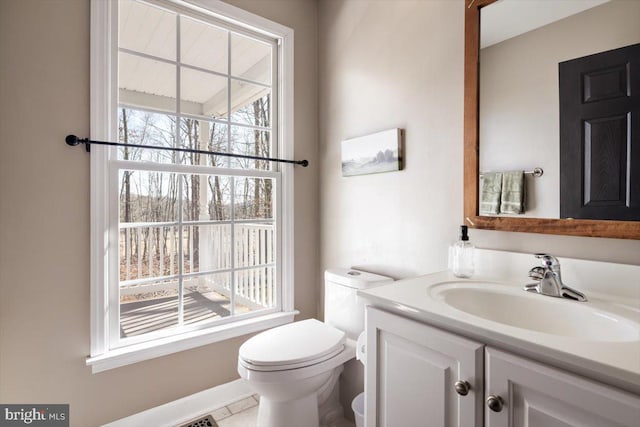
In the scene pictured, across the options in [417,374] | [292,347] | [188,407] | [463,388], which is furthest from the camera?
[188,407]

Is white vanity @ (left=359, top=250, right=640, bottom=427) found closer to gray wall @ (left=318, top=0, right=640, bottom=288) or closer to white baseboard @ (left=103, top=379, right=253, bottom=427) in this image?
gray wall @ (left=318, top=0, right=640, bottom=288)

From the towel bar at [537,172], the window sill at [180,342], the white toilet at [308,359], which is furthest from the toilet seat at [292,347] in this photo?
the towel bar at [537,172]

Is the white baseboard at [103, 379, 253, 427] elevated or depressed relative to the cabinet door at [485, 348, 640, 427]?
depressed

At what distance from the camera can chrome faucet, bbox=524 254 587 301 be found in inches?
38.7

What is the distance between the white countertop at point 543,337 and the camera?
0.59m

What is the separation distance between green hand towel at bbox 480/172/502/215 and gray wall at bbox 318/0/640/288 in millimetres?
96

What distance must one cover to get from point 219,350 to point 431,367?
1.39 meters

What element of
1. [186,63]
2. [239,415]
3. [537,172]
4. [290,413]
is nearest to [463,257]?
[537,172]

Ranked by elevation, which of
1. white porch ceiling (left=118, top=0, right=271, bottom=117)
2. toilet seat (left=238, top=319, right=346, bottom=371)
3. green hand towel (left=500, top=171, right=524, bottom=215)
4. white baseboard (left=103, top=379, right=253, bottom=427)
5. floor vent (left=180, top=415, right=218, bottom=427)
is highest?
white porch ceiling (left=118, top=0, right=271, bottom=117)

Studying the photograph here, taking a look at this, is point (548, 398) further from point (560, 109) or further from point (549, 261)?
point (560, 109)

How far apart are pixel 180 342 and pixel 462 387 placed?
144 centimetres

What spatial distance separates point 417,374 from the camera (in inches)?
35.4

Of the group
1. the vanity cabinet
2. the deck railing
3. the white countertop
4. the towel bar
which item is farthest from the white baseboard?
the towel bar

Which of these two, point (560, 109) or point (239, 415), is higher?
point (560, 109)
